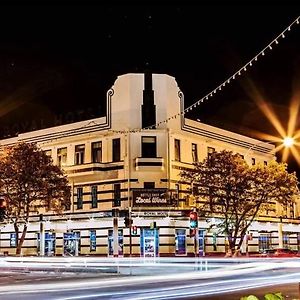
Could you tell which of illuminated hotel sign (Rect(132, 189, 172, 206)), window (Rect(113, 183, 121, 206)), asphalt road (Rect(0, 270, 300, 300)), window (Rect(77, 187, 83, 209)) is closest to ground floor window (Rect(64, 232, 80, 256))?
window (Rect(77, 187, 83, 209))

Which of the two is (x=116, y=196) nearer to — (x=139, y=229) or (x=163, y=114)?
(x=139, y=229)

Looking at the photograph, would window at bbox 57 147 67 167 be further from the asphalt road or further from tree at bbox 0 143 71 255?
the asphalt road

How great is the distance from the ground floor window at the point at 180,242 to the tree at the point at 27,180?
10.1 m

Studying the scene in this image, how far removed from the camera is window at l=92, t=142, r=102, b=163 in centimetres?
5309

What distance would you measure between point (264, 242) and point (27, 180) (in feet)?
83.2

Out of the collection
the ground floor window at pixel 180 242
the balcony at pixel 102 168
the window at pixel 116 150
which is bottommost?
the ground floor window at pixel 180 242

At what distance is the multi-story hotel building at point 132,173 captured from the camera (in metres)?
50.7

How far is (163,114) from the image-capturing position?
169ft

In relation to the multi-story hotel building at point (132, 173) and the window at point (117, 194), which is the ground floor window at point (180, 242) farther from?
the window at point (117, 194)

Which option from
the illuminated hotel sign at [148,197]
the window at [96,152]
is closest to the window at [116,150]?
the window at [96,152]

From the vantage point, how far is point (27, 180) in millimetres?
50906

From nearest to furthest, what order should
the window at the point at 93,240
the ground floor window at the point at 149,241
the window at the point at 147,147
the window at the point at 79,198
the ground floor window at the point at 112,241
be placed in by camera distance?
1. the ground floor window at the point at 149,241
2. the window at the point at 147,147
3. the ground floor window at the point at 112,241
4. the window at the point at 93,240
5. the window at the point at 79,198

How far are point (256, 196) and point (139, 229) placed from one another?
396 inches

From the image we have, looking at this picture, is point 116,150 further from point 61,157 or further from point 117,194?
point 61,157
